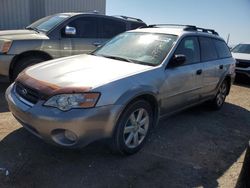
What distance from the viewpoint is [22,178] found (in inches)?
120

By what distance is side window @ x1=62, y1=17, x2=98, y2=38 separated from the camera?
684cm

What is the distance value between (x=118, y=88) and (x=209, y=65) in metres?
2.50

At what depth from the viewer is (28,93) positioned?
3.40 m

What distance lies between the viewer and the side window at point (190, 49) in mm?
4453

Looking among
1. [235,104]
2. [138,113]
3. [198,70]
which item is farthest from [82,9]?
[138,113]

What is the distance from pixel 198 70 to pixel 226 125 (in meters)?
1.35

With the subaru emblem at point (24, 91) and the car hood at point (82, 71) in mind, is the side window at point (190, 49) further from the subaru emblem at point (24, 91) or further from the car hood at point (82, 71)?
the subaru emblem at point (24, 91)

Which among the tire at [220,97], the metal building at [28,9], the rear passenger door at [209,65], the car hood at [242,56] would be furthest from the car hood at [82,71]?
the metal building at [28,9]

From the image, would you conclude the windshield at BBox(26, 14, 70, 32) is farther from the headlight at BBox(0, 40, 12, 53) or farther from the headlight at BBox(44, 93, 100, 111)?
the headlight at BBox(44, 93, 100, 111)

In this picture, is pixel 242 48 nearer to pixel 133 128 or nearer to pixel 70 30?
pixel 70 30

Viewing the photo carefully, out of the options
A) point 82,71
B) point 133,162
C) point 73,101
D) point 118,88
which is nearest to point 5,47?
point 82,71

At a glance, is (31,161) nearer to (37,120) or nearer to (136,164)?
(37,120)

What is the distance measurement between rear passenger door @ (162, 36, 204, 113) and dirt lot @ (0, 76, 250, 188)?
565 millimetres

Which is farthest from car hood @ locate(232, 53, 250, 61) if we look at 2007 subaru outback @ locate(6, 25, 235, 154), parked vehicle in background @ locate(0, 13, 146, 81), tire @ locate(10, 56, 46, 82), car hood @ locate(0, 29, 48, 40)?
tire @ locate(10, 56, 46, 82)
